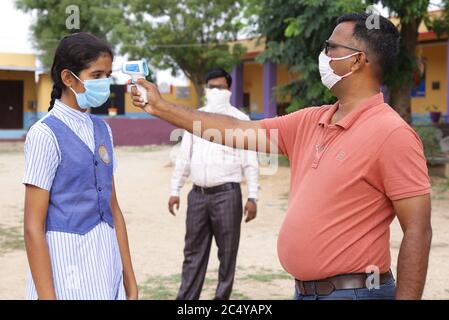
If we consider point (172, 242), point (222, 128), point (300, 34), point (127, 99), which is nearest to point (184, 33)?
point (127, 99)

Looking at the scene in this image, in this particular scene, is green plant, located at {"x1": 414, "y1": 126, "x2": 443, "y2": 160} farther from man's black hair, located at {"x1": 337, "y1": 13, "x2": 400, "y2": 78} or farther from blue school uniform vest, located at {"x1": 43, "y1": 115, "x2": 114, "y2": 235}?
blue school uniform vest, located at {"x1": 43, "y1": 115, "x2": 114, "y2": 235}

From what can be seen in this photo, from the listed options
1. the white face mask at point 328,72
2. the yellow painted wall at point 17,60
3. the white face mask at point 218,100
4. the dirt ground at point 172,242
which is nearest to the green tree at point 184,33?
the yellow painted wall at point 17,60

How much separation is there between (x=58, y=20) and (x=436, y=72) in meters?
14.7

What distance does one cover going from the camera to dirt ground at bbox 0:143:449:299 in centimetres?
545

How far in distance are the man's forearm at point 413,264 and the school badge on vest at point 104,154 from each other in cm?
120

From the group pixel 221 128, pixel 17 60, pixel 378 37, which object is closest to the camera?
pixel 378 37

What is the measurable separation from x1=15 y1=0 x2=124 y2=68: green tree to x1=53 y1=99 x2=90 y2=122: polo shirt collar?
21.2m

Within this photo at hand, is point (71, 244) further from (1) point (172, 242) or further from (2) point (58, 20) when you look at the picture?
(2) point (58, 20)

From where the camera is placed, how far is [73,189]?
2.42 metres

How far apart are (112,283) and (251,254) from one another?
4.33 m

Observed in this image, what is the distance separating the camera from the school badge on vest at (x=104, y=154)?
8.48 feet

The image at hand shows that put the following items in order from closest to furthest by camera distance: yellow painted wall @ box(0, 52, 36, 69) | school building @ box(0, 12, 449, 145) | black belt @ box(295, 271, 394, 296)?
1. black belt @ box(295, 271, 394, 296)
2. school building @ box(0, 12, 449, 145)
3. yellow painted wall @ box(0, 52, 36, 69)

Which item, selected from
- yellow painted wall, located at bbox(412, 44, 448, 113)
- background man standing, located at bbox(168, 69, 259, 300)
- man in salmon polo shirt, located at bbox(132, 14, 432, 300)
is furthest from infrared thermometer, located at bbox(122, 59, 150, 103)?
yellow painted wall, located at bbox(412, 44, 448, 113)

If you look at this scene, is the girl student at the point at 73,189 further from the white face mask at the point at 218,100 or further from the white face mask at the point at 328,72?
the white face mask at the point at 218,100
